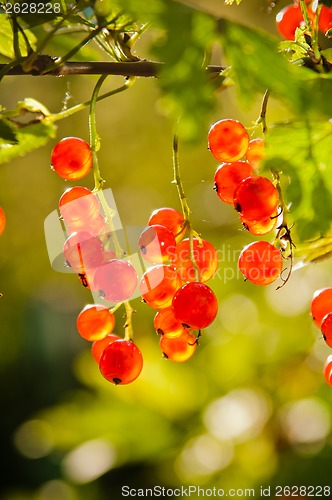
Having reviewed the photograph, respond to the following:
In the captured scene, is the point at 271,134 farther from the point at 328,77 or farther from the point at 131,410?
the point at 131,410

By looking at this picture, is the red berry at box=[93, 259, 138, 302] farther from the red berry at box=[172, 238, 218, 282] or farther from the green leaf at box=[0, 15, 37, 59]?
the green leaf at box=[0, 15, 37, 59]

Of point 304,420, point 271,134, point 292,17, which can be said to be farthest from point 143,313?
point 271,134

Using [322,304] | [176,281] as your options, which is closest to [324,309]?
[322,304]

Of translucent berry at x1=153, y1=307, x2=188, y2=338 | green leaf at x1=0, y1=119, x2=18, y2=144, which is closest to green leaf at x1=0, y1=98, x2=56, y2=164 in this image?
green leaf at x1=0, y1=119, x2=18, y2=144

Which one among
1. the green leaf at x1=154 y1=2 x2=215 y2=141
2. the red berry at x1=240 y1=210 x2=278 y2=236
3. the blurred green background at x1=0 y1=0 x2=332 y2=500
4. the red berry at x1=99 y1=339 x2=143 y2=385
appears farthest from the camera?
the blurred green background at x1=0 y1=0 x2=332 y2=500

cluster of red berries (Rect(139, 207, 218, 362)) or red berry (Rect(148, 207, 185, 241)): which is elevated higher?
red berry (Rect(148, 207, 185, 241))

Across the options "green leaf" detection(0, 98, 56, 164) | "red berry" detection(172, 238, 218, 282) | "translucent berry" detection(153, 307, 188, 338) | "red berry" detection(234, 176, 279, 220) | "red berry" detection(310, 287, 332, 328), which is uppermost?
"green leaf" detection(0, 98, 56, 164)

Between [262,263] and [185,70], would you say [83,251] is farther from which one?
[185,70]
